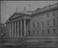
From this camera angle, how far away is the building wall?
13.0 feet

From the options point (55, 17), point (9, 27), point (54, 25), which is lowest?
point (9, 27)

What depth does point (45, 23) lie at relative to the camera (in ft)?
13.3

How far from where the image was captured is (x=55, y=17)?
415cm

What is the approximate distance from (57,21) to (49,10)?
28.2 inches

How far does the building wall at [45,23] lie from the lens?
3.96 meters

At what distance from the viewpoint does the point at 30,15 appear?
14.4 feet

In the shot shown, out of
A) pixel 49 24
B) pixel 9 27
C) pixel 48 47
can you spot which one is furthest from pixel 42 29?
pixel 9 27

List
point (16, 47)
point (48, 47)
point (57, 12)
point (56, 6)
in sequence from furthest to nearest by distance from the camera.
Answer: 1. point (57, 12)
2. point (56, 6)
3. point (48, 47)
4. point (16, 47)

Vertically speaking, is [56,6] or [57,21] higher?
[56,6]

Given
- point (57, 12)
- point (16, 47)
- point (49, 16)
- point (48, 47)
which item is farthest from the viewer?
point (49, 16)

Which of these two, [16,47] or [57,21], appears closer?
[16,47]

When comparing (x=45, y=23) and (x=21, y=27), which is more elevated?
(x=45, y=23)

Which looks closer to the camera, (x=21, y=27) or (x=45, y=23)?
(x=45, y=23)

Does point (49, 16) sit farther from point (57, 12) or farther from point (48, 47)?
point (48, 47)
